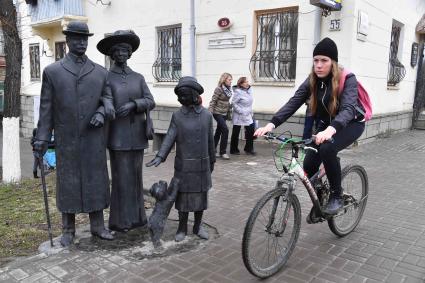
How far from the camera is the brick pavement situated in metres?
3.17

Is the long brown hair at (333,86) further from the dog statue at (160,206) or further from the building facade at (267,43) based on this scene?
the building facade at (267,43)

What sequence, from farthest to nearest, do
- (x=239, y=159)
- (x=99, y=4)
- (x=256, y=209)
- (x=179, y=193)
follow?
(x=99, y=4) < (x=239, y=159) < (x=179, y=193) < (x=256, y=209)

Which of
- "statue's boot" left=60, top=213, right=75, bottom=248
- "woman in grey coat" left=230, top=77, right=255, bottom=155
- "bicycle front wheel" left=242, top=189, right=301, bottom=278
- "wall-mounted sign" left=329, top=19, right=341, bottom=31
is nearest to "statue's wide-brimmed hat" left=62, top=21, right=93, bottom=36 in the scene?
"statue's boot" left=60, top=213, right=75, bottom=248

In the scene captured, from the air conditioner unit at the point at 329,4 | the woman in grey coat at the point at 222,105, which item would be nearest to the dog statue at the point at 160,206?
the woman in grey coat at the point at 222,105

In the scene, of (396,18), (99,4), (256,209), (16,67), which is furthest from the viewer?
(99,4)

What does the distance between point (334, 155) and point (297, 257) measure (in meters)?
0.93

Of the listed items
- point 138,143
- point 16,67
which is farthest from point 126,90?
point 16,67

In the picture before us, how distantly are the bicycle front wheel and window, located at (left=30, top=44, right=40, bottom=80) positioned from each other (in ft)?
51.0

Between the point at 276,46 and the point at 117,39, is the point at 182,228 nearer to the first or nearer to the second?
the point at 117,39

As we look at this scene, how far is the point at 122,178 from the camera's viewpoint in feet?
12.7

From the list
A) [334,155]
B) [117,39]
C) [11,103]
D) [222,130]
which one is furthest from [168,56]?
[334,155]

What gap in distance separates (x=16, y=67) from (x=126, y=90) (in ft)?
12.4

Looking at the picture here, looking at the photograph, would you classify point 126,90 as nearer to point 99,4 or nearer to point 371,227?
point 371,227

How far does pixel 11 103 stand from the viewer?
653cm
